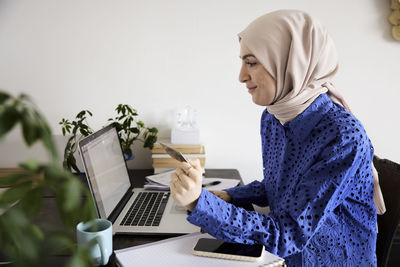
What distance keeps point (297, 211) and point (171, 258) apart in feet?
1.10

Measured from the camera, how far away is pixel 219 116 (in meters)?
1.78

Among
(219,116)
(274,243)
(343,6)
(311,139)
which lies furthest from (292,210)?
(343,6)

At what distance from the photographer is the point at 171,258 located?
81 centimetres

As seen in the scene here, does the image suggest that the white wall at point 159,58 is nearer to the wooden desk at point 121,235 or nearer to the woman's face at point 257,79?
the wooden desk at point 121,235

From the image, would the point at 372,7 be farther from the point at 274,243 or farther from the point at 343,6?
the point at 274,243

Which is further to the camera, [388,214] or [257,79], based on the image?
[388,214]

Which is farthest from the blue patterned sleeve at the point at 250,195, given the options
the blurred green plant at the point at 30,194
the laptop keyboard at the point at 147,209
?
the blurred green plant at the point at 30,194

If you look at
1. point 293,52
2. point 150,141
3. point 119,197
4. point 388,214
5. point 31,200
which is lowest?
point 388,214

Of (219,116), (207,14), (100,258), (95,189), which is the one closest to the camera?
(100,258)

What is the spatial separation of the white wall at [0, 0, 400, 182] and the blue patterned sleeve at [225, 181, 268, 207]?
22.1 inches

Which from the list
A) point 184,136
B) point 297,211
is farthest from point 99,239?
point 184,136

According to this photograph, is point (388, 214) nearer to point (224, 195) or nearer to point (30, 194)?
point (224, 195)

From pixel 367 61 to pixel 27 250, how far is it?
6.16ft

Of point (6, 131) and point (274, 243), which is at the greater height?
point (6, 131)
